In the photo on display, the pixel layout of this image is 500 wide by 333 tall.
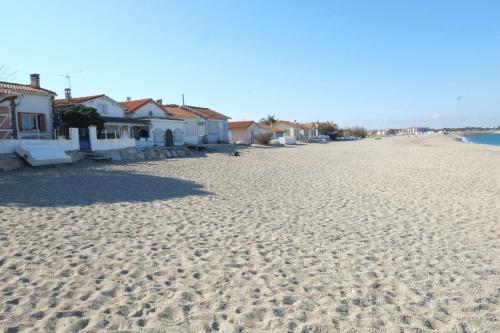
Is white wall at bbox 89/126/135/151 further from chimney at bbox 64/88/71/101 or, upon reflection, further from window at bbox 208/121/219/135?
window at bbox 208/121/219/135

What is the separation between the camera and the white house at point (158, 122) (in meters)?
31.2

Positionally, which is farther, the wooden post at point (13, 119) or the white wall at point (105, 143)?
the white wall at point (105, 143)

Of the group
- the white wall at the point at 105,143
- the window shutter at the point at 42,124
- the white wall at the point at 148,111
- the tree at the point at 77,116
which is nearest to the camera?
the white wall at the point at 105,143

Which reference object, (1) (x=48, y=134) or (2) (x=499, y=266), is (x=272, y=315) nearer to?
(2) (x=499, y=266)

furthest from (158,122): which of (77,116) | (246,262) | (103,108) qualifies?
(246,262)

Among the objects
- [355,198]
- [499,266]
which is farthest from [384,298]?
[355,198]

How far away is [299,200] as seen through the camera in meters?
10.1

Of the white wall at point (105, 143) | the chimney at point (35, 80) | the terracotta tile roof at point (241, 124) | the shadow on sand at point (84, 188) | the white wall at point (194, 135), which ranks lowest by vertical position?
the shadow on sand at point (84, 188)

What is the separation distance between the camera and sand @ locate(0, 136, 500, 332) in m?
3.62

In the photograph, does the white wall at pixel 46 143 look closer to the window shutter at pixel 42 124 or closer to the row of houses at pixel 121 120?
the row of houses at pixel 121 120

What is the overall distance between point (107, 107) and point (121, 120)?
2.53 metres

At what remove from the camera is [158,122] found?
31.6 m

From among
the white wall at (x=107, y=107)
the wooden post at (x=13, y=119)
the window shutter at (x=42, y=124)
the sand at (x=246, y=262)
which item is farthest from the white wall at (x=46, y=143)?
the sand at (x=246, y=262)

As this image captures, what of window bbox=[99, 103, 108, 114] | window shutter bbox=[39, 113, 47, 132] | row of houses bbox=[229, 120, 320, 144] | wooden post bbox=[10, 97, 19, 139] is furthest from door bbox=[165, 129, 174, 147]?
row of houses bbox=[229, 120, 320, 144]
